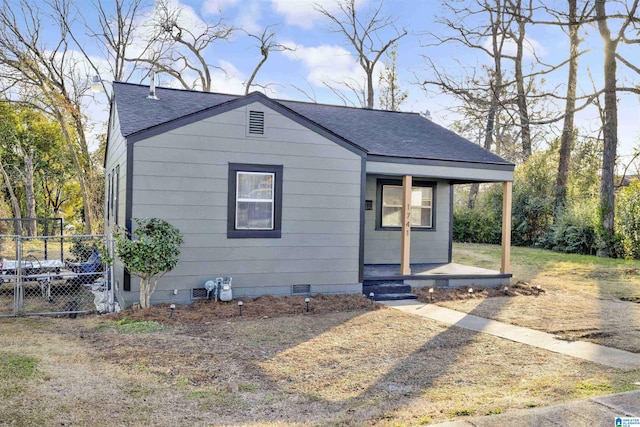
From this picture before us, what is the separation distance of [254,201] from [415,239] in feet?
17.0

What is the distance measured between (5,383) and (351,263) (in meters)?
5.92

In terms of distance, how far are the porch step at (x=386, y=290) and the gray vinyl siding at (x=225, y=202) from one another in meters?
0.33

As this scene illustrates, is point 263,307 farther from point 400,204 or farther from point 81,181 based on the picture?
point 81,181

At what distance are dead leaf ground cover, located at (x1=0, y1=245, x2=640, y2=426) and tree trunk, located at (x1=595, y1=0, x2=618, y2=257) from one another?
10.3 metres

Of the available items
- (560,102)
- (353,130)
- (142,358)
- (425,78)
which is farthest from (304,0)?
(142,358)

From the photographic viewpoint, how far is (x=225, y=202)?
823 centimetres

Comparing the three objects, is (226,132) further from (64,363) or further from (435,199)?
(435,199)

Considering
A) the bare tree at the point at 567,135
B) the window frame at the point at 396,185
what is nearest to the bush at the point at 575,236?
the bare tree at the point at 567,135

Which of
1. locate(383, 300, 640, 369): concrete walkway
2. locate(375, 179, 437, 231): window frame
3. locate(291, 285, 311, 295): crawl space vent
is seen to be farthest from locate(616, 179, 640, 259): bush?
locate(291, 285, 311, 295): crawl space vent

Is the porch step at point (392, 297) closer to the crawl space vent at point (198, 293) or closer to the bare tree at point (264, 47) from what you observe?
the crawl space vent at point (198, 293)

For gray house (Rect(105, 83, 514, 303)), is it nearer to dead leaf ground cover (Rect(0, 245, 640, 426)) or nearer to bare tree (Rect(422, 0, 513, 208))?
dead leaf ground cover (Rect(0, 245, 640, 426))

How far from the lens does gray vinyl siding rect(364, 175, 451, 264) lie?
38.6 feet

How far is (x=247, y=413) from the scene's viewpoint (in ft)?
12.5

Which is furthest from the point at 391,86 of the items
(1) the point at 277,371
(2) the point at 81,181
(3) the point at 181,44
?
(1) the point at 277,371
